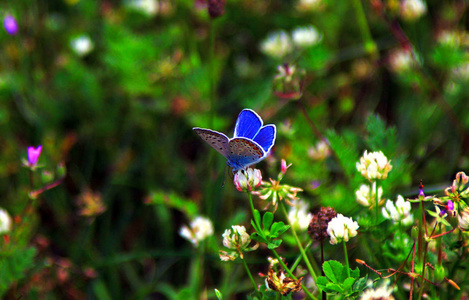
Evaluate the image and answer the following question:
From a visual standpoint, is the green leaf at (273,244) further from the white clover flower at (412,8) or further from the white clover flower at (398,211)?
the white clover flower at (412,8)

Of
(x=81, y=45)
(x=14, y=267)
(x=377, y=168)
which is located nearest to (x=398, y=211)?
(x=377, y=168)

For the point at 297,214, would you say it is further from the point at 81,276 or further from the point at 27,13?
the point at 27,13

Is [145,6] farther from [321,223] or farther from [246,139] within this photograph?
[321,223]

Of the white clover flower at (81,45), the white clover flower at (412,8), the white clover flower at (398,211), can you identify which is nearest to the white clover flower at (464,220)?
the white clover flower at (398,211)

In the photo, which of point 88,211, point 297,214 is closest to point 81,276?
point 88,211

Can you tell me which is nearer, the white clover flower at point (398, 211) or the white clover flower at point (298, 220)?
the white clover flower at point (398, 211)

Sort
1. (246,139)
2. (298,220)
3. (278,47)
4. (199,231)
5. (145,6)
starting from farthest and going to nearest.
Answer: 1. (145,6)
2. (278,47)
3. (199,231)
4. (298,220)
5. (246,139)
